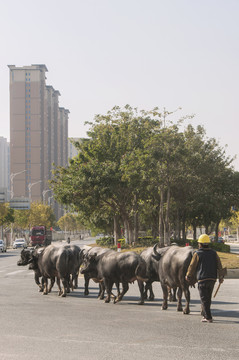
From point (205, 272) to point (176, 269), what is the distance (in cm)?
139

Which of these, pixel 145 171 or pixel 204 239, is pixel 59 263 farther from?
pixel 145 171

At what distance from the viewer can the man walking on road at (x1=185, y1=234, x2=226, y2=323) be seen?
11.1 metres

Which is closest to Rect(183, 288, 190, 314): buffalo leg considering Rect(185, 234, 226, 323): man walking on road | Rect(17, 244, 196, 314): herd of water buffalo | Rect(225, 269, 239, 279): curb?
Rect(17, 244, 196, 314): herd of water buffalo

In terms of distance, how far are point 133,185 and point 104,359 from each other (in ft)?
113

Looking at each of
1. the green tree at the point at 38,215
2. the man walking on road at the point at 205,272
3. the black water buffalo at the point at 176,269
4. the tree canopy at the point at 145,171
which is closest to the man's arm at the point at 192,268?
the man walking on road at the point at 205,272

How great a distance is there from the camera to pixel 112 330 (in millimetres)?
10414

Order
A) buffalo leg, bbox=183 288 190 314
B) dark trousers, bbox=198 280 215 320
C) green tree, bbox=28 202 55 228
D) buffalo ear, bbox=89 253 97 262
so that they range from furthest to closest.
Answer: green tree, bbox=28 202 55 228 < buffalo ear, bbox=89 253 97 262 < buffalo leg, bbox=183 288 190 314 < dark trousers, bbox=198 280 215 320

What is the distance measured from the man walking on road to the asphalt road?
401 mm

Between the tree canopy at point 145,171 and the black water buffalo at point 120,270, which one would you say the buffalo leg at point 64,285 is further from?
the tree canopy at point 145,171

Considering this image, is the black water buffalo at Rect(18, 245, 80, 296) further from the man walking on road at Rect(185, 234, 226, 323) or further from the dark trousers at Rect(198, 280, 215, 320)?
the dark trousers at Rect(198, 280, 215, 320)

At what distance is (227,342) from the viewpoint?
9.20 metres

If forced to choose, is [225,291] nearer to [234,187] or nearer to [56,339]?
[56,339]

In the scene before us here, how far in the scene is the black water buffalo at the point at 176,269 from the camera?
485 inches

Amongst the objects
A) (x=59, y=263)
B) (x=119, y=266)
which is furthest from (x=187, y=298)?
(x=59, y=263)
